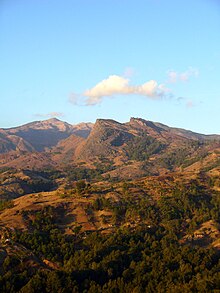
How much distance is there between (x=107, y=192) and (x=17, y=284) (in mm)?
84516

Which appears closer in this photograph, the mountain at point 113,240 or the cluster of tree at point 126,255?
the cluster of tree at point 126,255

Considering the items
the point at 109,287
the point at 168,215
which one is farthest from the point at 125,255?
the point at 168,215

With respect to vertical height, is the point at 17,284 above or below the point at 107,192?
below

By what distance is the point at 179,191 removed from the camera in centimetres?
17075

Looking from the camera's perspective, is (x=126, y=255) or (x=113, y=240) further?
(x=113, y=240)

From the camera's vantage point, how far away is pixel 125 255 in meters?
105

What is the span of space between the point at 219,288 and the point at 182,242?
136 feet

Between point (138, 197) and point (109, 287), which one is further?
point (138, 197)

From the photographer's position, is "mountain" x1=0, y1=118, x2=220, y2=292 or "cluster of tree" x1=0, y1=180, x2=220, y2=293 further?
"mountain" x1=0, y1=118, x2=220, y2=292

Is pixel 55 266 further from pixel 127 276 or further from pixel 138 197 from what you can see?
pixel 138 197

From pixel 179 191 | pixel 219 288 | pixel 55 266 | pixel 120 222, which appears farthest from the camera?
pixel 179 191

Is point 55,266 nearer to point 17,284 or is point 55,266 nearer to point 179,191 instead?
point 17,284

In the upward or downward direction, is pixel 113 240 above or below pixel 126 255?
above

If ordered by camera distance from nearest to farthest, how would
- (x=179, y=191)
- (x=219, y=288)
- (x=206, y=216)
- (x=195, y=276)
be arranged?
(x=219, y=288) → (x=195, y=276) → (x=206, y=216) → (x=179, y=191)
